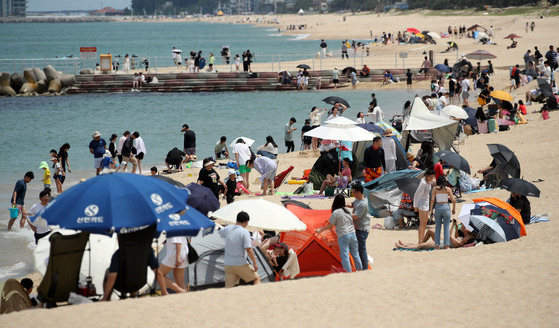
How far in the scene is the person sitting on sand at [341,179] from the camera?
15.0 meters

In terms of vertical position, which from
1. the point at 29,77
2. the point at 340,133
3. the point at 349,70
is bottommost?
the point at 340,133

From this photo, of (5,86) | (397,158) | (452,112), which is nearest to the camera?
(397,158)

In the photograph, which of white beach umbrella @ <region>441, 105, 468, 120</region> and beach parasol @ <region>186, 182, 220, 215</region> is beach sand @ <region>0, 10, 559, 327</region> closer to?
beach parasol @ <region>186, 182, 220, 215</region>

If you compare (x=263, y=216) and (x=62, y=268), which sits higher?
(x=263, y=216)

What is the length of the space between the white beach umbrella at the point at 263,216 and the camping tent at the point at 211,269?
37 centimetres

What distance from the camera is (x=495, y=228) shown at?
10383 millimetres

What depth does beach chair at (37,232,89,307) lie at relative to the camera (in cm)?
809

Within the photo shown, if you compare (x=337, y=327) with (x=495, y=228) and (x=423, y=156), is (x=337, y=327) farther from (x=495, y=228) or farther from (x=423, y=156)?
(x=423, y=156)

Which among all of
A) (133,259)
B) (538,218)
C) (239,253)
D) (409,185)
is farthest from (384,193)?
(133,259)

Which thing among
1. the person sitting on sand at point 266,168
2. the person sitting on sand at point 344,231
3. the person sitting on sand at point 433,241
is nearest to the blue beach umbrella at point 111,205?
the person sitting on sand at point 344,231

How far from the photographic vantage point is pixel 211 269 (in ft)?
31.1

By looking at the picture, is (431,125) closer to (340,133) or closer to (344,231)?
(340,133)

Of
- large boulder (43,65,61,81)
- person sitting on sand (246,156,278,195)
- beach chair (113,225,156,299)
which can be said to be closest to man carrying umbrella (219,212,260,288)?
beach chair (113,225,156,299)

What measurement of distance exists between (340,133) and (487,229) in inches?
207
